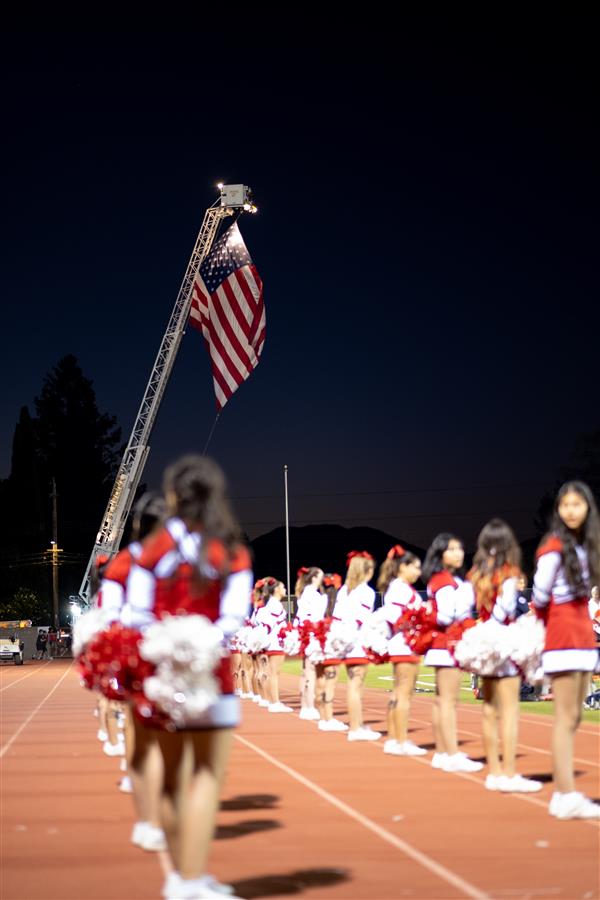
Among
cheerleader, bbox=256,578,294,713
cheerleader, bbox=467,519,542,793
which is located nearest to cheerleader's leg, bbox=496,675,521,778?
cheerleader, bbox=467,519,542,793

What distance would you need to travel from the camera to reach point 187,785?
19.7 ft

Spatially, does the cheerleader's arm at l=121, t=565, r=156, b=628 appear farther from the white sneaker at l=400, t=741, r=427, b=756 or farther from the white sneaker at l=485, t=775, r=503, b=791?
the white sneaker at l=400, t=741, r=427, b=756

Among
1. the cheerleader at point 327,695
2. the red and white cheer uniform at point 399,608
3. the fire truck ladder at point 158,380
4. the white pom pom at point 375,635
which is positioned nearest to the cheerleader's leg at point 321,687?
the cheerleader at point 327,695

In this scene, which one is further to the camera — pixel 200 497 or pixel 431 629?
pixel 431 629

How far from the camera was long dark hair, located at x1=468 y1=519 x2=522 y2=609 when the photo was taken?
10625mm

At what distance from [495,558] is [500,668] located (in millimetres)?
878

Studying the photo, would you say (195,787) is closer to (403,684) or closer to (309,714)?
(403,684)

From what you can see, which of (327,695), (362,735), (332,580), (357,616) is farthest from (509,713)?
(332,580)

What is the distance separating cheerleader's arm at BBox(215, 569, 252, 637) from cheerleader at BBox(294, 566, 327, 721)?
446 inches

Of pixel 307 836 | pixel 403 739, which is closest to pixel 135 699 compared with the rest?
pixel 307 836

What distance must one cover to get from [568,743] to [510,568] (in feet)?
7.62

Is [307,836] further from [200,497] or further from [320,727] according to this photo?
[320,727]

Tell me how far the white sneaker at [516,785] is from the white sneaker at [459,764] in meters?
1.38

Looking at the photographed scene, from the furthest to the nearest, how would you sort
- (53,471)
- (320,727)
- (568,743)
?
(53,471) → (320,727) → (568,743)
